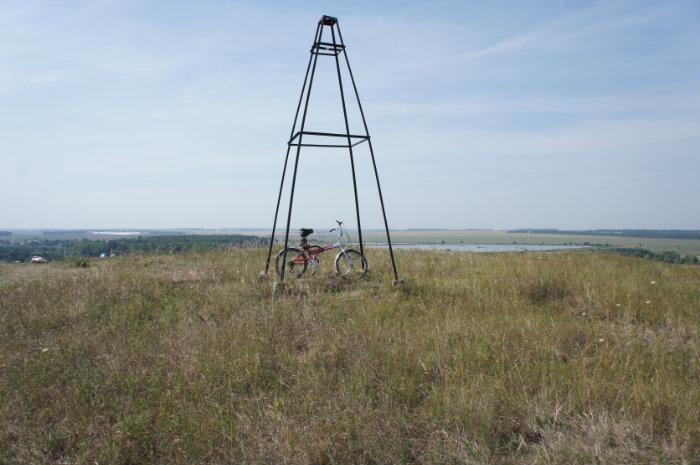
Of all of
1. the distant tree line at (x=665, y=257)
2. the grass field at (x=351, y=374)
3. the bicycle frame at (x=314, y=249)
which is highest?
the bicycle frame at (x=314, y=249)

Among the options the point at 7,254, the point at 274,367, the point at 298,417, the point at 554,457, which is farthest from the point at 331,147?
the point at 7,254

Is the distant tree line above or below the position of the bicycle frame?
below

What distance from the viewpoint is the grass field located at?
361cm

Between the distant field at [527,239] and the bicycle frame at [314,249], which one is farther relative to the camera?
the distant field at [527,239]

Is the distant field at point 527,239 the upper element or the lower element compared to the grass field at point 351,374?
upper

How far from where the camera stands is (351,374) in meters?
4.82

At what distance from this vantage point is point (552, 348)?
5.35 meters

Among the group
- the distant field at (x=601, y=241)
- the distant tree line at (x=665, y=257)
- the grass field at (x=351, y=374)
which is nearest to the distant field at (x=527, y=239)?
the distant field at (x=601, y=241)

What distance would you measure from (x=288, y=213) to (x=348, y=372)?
463 centimetres

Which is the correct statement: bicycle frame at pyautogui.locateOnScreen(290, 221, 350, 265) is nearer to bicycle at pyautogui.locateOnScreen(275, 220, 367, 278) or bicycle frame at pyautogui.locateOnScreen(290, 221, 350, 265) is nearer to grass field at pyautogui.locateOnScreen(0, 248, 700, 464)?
bicycle at pyautogui.locateOnScreen(275, 220, 367, 278)

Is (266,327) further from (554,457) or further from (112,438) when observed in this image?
(554,457)

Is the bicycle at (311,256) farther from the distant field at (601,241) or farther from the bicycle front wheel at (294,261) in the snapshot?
the distant field at (601,241)

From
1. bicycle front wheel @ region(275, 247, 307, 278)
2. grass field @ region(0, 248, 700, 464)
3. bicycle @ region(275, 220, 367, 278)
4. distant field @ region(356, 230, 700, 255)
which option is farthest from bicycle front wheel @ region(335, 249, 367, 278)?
distant field @ region(356, 230, 700, 255)

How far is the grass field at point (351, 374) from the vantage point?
3611 millimetres
